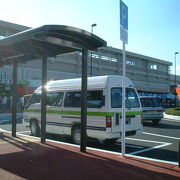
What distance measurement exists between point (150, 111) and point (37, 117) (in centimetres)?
781

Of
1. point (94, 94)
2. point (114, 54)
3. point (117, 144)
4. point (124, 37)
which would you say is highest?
point (114, 54)

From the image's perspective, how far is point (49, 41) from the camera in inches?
309

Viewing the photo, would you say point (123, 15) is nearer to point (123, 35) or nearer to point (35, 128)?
point (123, 35)

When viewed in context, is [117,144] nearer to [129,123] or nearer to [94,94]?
[129,123]

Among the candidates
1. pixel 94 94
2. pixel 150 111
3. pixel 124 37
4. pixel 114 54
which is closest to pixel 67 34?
pixel 124 37

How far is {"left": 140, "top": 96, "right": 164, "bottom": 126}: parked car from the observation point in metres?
17.0

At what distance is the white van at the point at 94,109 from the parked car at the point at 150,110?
22.9 ft

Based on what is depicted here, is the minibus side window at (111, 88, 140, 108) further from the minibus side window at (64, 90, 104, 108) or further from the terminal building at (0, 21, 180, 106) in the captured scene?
the terminal building at (0, 21, 180, 106)

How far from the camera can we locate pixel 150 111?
17.0 metres

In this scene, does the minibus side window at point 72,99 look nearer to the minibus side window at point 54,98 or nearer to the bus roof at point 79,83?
the bus roof at point 79,83

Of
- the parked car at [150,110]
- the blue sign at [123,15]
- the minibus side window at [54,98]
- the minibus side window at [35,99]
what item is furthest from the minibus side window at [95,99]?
the parked car at [150,110]

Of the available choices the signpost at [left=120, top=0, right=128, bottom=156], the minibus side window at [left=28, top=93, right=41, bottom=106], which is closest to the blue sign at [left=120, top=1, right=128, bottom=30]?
the signpost at [left=120, top=0, right=128, bottom=156]

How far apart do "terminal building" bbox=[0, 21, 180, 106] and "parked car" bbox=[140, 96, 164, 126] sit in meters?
17.7

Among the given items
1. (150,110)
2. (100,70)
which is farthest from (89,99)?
(100,70)
